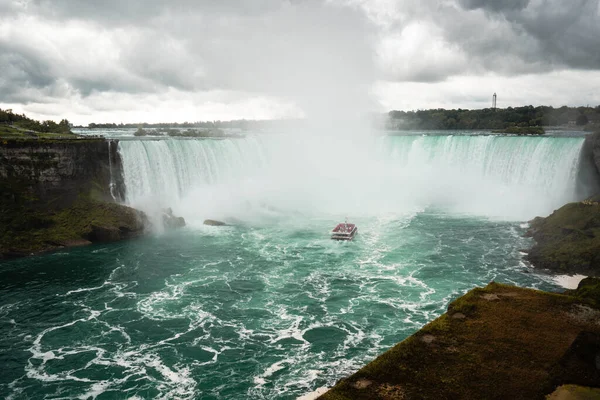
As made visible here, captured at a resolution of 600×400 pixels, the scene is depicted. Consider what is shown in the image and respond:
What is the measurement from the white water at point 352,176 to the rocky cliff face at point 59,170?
6.45ft

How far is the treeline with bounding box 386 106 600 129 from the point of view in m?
89.9

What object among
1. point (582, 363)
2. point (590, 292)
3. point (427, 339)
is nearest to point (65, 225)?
point (427, 339)

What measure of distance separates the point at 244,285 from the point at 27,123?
4957cm

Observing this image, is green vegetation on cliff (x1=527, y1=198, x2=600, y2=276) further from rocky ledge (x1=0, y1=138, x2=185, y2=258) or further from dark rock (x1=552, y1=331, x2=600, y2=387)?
rocky ledge (x1=0, y1=138, x2=185, y2=258)

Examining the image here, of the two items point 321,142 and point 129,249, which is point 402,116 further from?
point 129,249

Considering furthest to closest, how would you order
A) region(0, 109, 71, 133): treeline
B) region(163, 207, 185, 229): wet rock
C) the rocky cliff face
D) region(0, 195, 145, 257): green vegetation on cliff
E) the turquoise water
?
region(0, 109, 71, 133): treeline, region(163, 207, 185, 229): wet rock, the rocky cliff face, region(0, 195, 145, 257): green vegetation on cliff, the turquoise water

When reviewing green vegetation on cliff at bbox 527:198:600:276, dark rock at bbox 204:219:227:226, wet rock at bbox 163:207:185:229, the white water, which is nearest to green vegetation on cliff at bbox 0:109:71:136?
the white water

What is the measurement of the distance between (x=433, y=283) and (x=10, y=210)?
3506 centimetres

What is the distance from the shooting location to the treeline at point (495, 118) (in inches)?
3540

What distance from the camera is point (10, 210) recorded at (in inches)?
1469

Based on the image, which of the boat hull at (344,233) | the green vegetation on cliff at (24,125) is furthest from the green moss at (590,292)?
the green vegetation on cliff at (24,125)

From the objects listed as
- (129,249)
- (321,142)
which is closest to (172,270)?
(129,249)

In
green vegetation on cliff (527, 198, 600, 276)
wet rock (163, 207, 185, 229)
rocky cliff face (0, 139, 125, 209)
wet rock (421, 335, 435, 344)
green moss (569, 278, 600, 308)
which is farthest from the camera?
wet rock (163, 207, 185, 229)

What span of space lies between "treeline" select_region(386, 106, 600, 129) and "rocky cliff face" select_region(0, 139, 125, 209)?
78.9 meters
